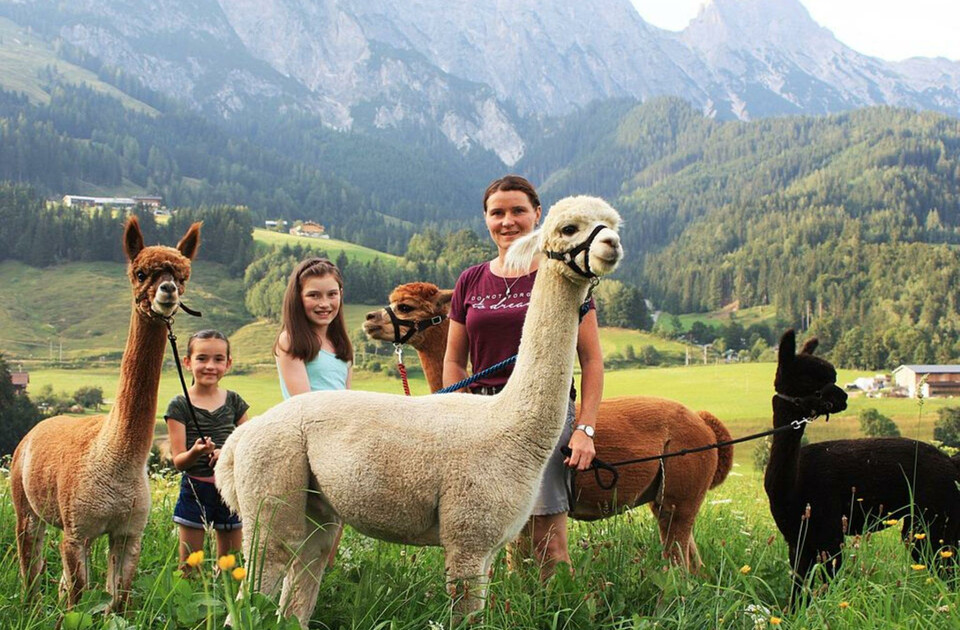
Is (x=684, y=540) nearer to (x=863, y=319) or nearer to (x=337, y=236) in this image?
(x=863, y=319)

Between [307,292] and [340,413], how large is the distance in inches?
52.7

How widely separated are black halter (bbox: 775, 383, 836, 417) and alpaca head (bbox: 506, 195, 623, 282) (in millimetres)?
1722

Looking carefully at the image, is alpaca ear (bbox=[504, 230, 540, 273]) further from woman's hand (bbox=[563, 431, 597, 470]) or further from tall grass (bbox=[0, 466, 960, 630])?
tall grass (bbox=[0, 466, 960, 630])

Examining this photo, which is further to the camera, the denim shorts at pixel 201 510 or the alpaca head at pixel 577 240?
the denim shorts at pixel 201 510

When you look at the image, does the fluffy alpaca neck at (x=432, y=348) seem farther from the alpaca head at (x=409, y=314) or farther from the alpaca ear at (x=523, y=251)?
the alpaca ear at (x=523, y=251)

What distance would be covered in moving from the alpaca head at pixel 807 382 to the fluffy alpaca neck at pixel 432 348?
209 centimetres

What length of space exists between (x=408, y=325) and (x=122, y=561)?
7.33 feet

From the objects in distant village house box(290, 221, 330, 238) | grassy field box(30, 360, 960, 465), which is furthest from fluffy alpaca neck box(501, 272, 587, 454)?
distant village house box(290, 221, 330, 238)

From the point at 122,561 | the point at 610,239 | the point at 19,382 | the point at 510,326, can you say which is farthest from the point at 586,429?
the point at 19,382

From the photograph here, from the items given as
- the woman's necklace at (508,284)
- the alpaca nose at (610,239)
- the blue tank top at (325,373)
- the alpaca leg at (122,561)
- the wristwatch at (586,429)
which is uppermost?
the alpaca nose at (610,239)

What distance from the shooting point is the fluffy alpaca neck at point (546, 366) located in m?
3.12

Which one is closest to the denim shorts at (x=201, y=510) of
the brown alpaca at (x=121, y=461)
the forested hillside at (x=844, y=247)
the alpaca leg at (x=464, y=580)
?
the brown alpaca at (x=121, y=461)

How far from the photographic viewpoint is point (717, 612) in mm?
3293

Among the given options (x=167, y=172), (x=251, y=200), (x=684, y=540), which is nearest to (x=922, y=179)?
(x=251, y=200)
